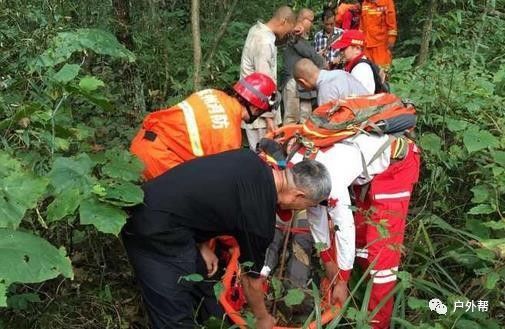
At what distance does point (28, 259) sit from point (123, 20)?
345 cm

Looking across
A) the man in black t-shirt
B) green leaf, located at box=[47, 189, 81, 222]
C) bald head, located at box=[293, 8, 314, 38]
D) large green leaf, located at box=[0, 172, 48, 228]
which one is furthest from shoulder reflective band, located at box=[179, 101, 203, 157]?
bald head, located at box=[293, 8, 314, 38]

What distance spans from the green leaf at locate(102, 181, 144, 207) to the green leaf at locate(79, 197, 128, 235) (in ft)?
0.13

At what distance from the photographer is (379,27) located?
686 cm

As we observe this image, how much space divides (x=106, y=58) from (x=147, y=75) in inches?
20.6

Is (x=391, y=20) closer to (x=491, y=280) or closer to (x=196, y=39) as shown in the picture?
(x=196, y=39)

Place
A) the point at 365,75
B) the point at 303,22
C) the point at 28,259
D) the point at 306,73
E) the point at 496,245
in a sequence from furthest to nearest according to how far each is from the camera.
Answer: the point at 303,22
the point at 365,75
the point at 306,73
the point at 496,245
the point at 28,259

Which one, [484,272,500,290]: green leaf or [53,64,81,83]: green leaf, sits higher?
[53,64,81,83]: green leaf

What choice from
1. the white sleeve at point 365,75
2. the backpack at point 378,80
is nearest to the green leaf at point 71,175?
the white sleeve at point 365,75

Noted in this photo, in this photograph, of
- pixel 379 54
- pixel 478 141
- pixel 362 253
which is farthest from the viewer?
pixel 379 54


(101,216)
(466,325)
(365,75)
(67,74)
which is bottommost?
(466,325)

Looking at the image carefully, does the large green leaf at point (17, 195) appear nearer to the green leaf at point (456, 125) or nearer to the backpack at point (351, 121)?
the backpack at point (351, 121)

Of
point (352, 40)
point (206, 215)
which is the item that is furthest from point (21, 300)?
point (352, 40)

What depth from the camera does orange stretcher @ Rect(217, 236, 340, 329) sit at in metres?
2.84

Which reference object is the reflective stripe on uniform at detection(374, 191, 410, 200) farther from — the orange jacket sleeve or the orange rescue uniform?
the orange jacket sleeve
